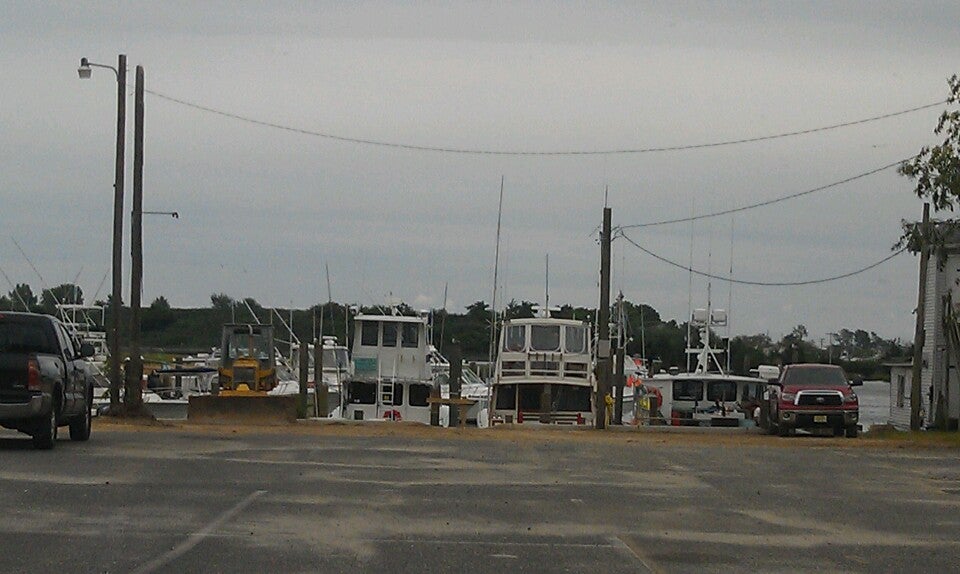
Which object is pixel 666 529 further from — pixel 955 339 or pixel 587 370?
pixel 587 370

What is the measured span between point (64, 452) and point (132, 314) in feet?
40.0

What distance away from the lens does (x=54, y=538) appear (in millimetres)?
12648

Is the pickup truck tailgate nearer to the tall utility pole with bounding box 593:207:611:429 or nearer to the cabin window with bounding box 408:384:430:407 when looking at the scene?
the tall utility pole with bounding box 593:207:611:429

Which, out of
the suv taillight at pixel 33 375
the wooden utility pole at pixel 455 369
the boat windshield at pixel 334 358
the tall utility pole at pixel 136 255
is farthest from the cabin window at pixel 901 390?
the suv taillight at pixel 33 375

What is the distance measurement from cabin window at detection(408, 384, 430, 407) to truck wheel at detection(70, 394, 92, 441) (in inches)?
842

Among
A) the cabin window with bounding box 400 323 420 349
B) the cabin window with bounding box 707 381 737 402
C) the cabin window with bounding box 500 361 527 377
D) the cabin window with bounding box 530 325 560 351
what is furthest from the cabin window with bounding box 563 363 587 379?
the cabin window with bounding box 707 381 737 402

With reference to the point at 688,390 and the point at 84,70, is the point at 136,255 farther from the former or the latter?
the point at 688,390

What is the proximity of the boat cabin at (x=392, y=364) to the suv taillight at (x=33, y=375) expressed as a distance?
24.1 m

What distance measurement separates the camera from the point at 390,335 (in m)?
46.2

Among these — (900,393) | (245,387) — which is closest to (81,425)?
(245,387)

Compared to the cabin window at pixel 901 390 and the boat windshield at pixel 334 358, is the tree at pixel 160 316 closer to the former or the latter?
the boat windshield at pixel 334 358

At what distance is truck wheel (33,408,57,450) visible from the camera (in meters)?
22.3

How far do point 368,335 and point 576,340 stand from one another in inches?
250

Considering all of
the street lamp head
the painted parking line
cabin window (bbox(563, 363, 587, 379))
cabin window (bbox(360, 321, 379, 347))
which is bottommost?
the painted parking line
